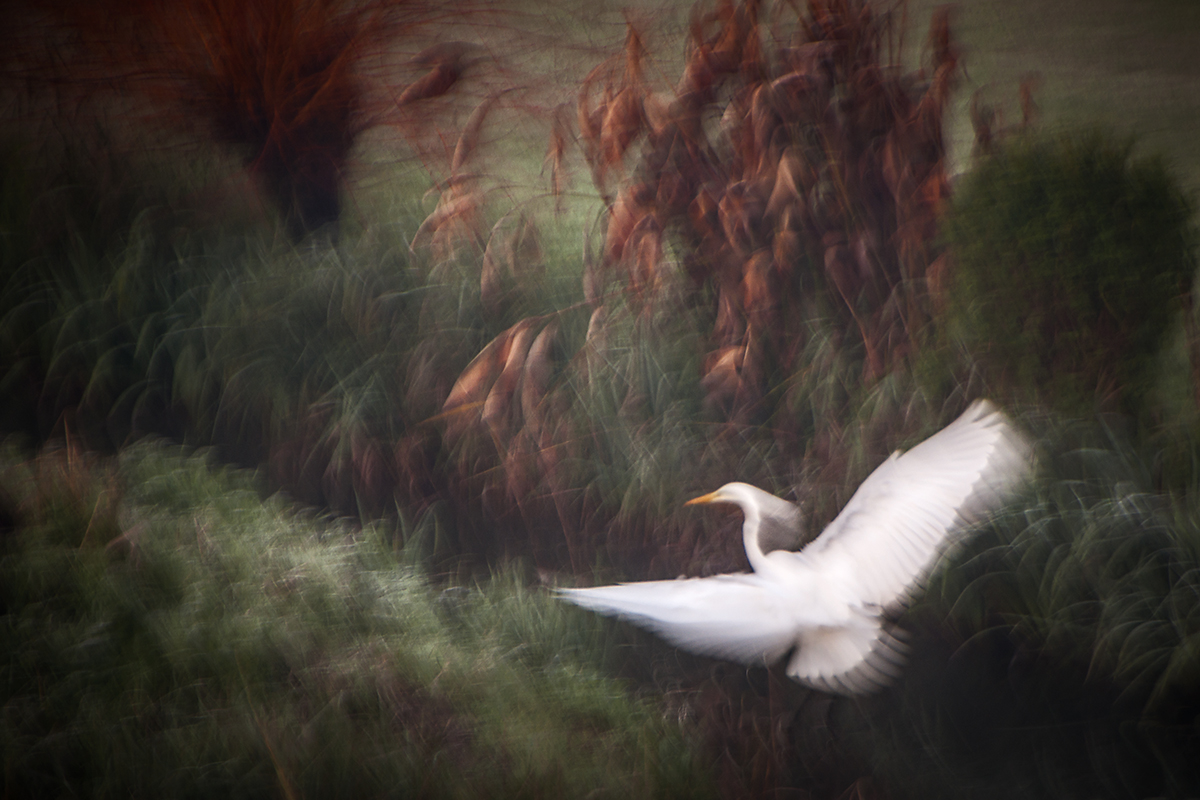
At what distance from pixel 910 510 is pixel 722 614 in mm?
205

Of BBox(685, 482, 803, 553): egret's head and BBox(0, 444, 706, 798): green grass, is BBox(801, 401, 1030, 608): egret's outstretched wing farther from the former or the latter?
BBox(0, 444, 706, 798): green grass

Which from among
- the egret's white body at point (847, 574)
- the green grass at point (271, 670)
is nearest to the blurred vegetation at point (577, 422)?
the green grass at point (271, 670)

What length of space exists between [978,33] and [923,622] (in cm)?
76

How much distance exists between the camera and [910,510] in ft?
2.56

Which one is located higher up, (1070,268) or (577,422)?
(1070,268)

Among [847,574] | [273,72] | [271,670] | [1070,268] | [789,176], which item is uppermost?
[273,72]

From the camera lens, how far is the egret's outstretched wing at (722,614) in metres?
0.81

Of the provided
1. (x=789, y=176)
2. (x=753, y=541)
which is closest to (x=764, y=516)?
(x=753, y=541)

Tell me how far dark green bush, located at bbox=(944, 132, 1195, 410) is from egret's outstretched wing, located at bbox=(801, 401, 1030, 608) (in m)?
0.25

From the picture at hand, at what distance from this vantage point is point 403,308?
48.6 inches

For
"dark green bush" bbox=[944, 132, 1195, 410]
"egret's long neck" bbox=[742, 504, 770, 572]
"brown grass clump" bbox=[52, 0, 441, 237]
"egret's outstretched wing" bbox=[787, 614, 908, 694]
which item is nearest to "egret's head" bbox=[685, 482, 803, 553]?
"egret's long neck" bbox=[742, 504, 770, 572]

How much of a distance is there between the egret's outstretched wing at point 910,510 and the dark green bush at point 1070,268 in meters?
0.25

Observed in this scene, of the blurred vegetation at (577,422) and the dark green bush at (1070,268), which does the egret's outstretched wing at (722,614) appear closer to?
the blurred vegetation at (577,422)

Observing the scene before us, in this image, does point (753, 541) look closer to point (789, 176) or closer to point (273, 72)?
point (789, 176)
